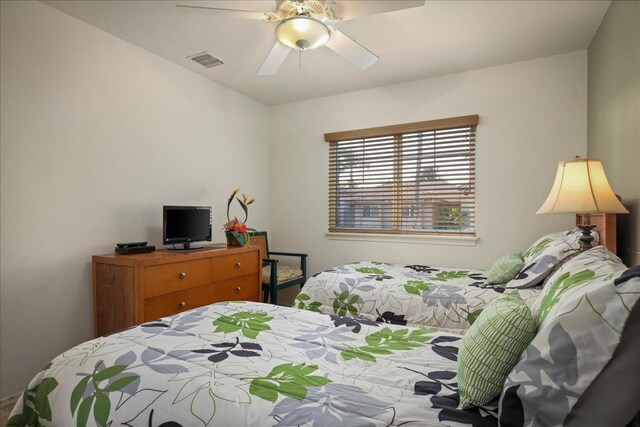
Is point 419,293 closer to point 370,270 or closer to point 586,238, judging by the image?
point 370,270

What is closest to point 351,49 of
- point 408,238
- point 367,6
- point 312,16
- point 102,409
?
point 312,16

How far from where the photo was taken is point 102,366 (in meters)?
1.19

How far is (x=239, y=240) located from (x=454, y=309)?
2057 mm

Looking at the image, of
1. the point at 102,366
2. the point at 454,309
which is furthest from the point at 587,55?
the point at 102,366

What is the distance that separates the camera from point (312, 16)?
2.12 meters

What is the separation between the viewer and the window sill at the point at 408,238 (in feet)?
11.6

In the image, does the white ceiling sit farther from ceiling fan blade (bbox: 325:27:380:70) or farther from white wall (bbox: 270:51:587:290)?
ceiling fan blade (bbox: 325:27:380:70)

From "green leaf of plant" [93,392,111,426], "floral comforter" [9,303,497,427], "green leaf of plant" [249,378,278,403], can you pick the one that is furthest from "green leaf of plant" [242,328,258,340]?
"green leaf of plant" [93,392,111,426]

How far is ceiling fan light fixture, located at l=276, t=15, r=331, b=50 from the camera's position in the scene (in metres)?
2.02

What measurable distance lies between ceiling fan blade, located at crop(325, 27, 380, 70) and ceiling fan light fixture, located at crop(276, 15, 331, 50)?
8cm

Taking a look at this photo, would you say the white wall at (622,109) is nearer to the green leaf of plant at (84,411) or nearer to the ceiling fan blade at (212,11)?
the ceiling fan blade at (212,11)

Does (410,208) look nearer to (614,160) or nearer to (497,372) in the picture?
(614,160)

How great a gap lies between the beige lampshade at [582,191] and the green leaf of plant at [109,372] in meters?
2.18

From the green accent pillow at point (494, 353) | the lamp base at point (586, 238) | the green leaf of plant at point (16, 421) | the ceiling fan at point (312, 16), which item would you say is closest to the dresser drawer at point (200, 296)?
Answer: the green leaf of plant at point (16, 421)
